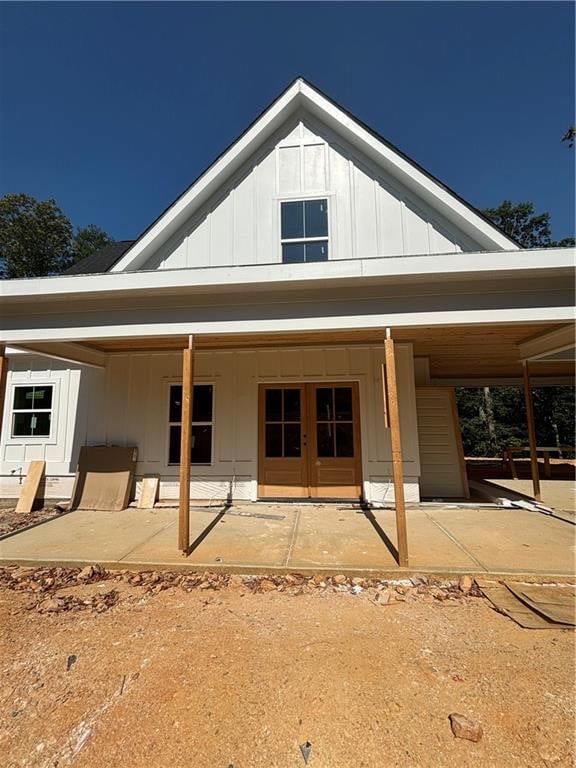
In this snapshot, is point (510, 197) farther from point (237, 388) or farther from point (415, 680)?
point (415, 680)

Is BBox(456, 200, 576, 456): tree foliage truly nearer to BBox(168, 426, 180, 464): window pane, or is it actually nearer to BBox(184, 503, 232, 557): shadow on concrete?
BBox(184, 503, 232, 557): shadow on concrete

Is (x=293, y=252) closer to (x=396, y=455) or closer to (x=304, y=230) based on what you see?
(x=304, y=230)

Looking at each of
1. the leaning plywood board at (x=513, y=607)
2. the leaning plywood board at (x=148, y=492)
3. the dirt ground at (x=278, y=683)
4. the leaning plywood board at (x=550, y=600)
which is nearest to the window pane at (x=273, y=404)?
the leaning plywood board at (x=148, y=492)

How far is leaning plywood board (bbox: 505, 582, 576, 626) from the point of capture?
2.88 metres

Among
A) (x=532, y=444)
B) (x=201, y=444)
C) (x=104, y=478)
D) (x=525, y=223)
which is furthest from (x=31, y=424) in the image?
(x=525, y=223)

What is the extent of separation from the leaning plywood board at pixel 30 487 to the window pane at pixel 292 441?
4.75m

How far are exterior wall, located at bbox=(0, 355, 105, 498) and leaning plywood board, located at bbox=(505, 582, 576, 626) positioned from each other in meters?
6.99

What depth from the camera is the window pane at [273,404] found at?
683cm

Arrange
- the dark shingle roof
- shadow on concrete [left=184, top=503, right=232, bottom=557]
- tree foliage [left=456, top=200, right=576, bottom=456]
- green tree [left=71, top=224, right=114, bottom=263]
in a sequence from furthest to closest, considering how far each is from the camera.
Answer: green tree [left=71, top=224, right=114, bottom=263] < tree foliage [left=456, top=200, right=576, bottom=456] < the dark shingle roof < shadow on concrete [left=184, top=503, right=232, bottom=557]

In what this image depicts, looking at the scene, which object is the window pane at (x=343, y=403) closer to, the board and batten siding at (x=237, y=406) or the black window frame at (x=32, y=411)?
the board and batten siding at (x=237, y=406)

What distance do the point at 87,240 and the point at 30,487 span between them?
3065 centimetres

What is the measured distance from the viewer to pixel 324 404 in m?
6.75

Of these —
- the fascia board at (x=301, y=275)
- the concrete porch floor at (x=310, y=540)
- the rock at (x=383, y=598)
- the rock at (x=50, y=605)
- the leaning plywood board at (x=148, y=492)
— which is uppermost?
the fascia board at (x=301, y=275)

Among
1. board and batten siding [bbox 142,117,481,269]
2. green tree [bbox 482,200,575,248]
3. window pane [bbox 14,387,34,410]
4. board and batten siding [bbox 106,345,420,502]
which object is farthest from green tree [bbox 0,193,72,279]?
green tree [bbox 482,200,575,248]
